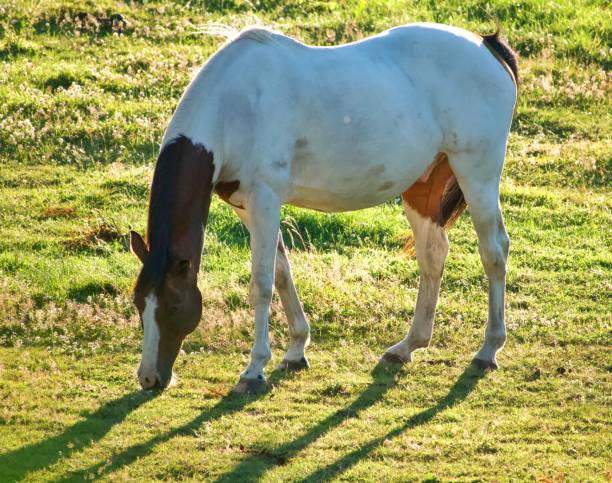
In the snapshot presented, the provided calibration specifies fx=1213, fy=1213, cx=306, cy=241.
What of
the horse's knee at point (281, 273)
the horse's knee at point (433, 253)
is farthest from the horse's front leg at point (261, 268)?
Answer: the horse's knee at point (433, 253)

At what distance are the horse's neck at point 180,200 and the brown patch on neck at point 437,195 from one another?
203 centimetres

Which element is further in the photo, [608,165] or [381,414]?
[608,165]

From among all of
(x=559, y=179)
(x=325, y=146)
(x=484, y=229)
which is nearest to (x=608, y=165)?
(x=559, y=179)

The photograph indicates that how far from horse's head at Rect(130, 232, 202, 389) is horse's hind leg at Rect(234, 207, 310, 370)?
4.03ft

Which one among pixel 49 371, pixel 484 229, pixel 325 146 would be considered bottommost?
pixel 49 371

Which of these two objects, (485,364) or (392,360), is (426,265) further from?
(485,364)

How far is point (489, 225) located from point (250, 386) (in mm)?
2134

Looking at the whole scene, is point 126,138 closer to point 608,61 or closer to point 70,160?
point 70,160

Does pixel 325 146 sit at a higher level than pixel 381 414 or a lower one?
higher

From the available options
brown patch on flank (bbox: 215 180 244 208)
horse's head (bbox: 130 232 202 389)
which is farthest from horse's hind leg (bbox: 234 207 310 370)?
horse's head (bbox: 130 232 202 389)

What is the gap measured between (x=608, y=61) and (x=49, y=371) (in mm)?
10939

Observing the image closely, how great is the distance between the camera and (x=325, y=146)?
8.34 meters

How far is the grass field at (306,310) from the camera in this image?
739cm

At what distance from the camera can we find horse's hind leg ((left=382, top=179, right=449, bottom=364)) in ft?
30.2
